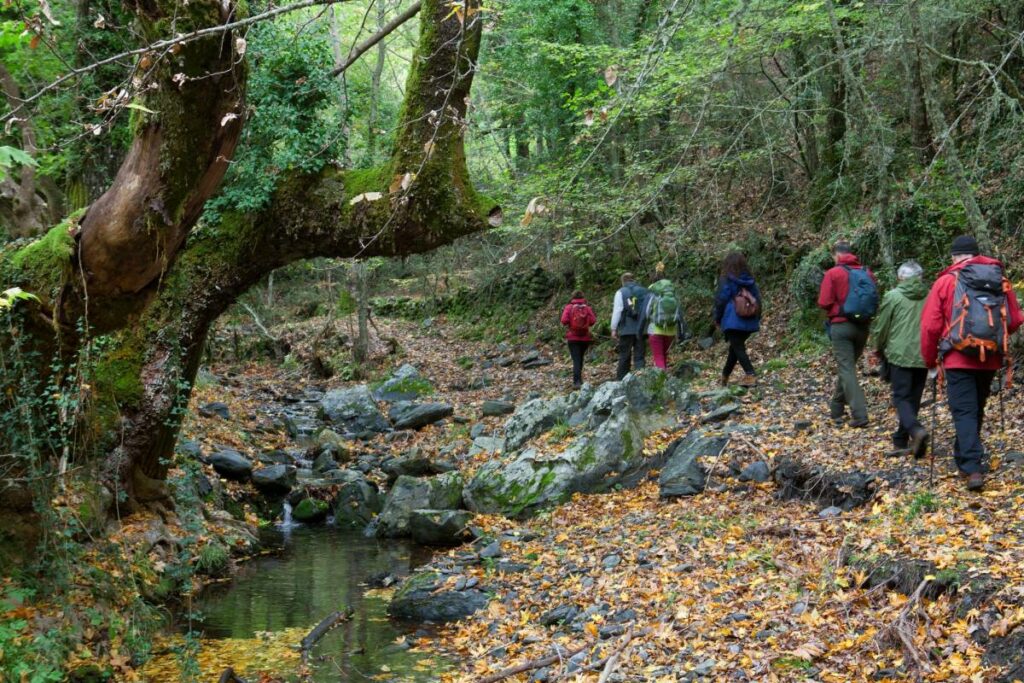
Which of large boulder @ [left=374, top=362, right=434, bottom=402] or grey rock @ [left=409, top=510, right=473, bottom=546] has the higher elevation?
large boulder @ [left=374, top=362, right=434, bottom=402]

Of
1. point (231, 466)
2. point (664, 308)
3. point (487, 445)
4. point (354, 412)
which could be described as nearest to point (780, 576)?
point (664, 308)

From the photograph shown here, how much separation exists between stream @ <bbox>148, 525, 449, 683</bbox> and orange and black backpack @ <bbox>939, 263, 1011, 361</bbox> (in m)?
4.87

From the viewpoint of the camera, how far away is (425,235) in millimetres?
7324

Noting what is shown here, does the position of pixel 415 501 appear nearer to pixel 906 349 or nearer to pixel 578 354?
pixel 578 354

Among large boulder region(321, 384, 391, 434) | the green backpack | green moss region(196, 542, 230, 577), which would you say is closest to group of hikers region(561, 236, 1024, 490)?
the green backpack

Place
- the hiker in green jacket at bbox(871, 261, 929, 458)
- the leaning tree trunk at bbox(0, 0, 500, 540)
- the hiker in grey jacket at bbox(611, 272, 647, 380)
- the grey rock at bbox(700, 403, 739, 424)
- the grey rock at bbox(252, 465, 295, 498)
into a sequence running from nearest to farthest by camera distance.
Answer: the leaning tree trunk at bbox(0, 0, 500, 540) < the hiker in green jacket at bbox(871, 261, 929, 458) < the grey rock at bbox(700, 403, 739, 424) < the grey rock at bbox(252, 465, 295, 498) < the hiker in grey jacket at bbox(611, 272, 647, 380)

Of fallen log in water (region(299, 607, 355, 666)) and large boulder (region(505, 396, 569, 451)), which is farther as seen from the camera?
large boulder (region(505, 396, 569, 451))

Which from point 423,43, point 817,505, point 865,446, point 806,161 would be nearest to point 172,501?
point 423,43

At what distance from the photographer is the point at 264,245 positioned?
808 centimetres

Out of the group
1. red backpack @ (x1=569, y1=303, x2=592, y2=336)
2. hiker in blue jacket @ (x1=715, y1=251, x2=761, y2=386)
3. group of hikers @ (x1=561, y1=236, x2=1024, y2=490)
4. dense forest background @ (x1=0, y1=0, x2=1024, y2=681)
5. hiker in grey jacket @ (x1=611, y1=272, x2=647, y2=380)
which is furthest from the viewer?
red backpack @ (x1=569, y1=303, x2=592, y2=336)

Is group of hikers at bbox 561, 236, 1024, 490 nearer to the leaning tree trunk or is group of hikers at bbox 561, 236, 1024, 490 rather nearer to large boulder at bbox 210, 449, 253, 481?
the leaning tree trunk

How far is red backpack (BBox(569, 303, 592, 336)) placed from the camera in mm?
15445

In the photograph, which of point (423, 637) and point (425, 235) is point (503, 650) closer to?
point (423, 637)

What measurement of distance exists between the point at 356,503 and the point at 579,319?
5701 mm
